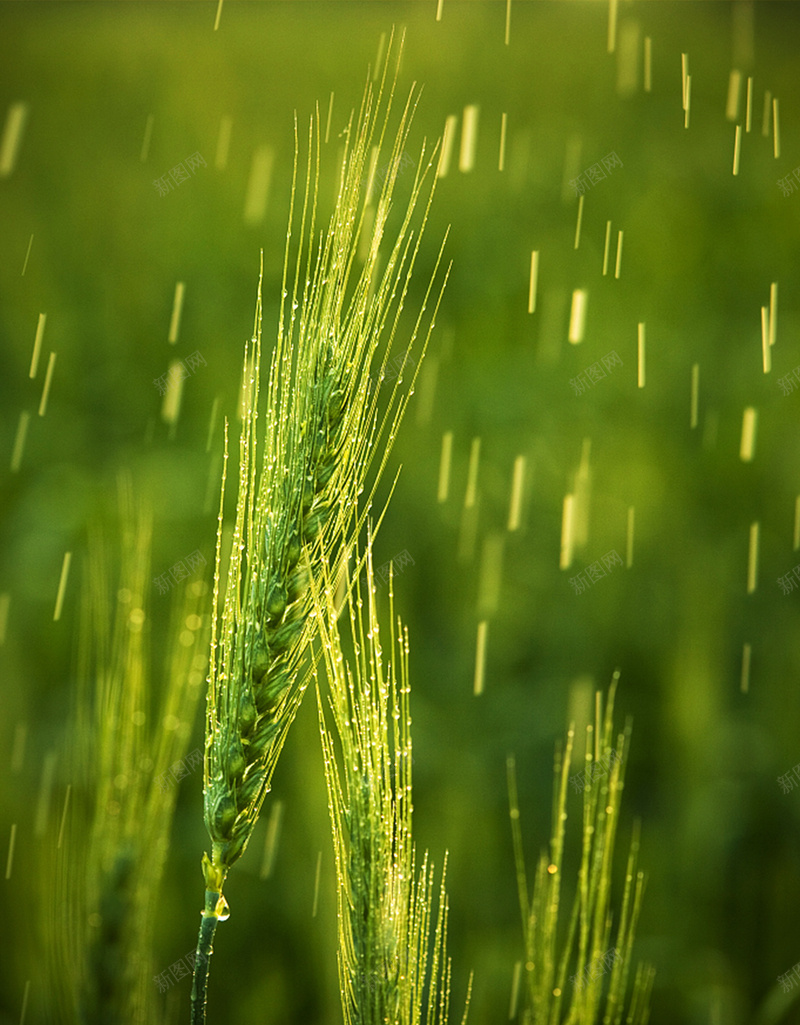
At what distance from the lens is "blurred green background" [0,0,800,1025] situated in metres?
1.07

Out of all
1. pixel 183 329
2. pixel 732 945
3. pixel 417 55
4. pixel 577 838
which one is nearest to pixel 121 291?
pixel 183 329

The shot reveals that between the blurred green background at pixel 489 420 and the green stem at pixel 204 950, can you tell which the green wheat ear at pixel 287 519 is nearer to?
the green stem at pixel 204 950

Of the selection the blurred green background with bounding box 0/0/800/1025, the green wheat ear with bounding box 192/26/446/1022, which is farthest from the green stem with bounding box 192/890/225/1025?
the blurred green background with bounding box 0/0/800/1025

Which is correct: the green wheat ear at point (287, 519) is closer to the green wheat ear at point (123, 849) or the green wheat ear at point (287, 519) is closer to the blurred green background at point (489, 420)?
the green wheat ear at point (123, 849)

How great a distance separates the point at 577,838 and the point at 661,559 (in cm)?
45

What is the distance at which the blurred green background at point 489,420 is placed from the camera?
1.07 meters

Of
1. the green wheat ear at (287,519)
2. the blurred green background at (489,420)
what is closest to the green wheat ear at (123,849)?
the green wheat ear at (287,519)

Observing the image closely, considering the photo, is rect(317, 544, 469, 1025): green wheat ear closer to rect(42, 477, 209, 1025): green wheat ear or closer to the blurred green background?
rect(42, 477, 209, 1025): green wheat ear

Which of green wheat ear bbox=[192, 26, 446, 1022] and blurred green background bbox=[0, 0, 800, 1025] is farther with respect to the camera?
blurred green background bbox=[0, 0, 800, 1025]

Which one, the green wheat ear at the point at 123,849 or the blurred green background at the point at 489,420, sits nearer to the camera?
the green wheat ear at the point at 123,849

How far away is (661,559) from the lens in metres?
1.21

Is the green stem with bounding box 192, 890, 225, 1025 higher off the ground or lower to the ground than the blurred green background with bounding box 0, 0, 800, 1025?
lower

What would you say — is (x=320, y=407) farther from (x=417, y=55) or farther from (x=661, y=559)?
(x=417, y=55)

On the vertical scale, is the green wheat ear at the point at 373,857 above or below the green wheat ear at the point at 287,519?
below
